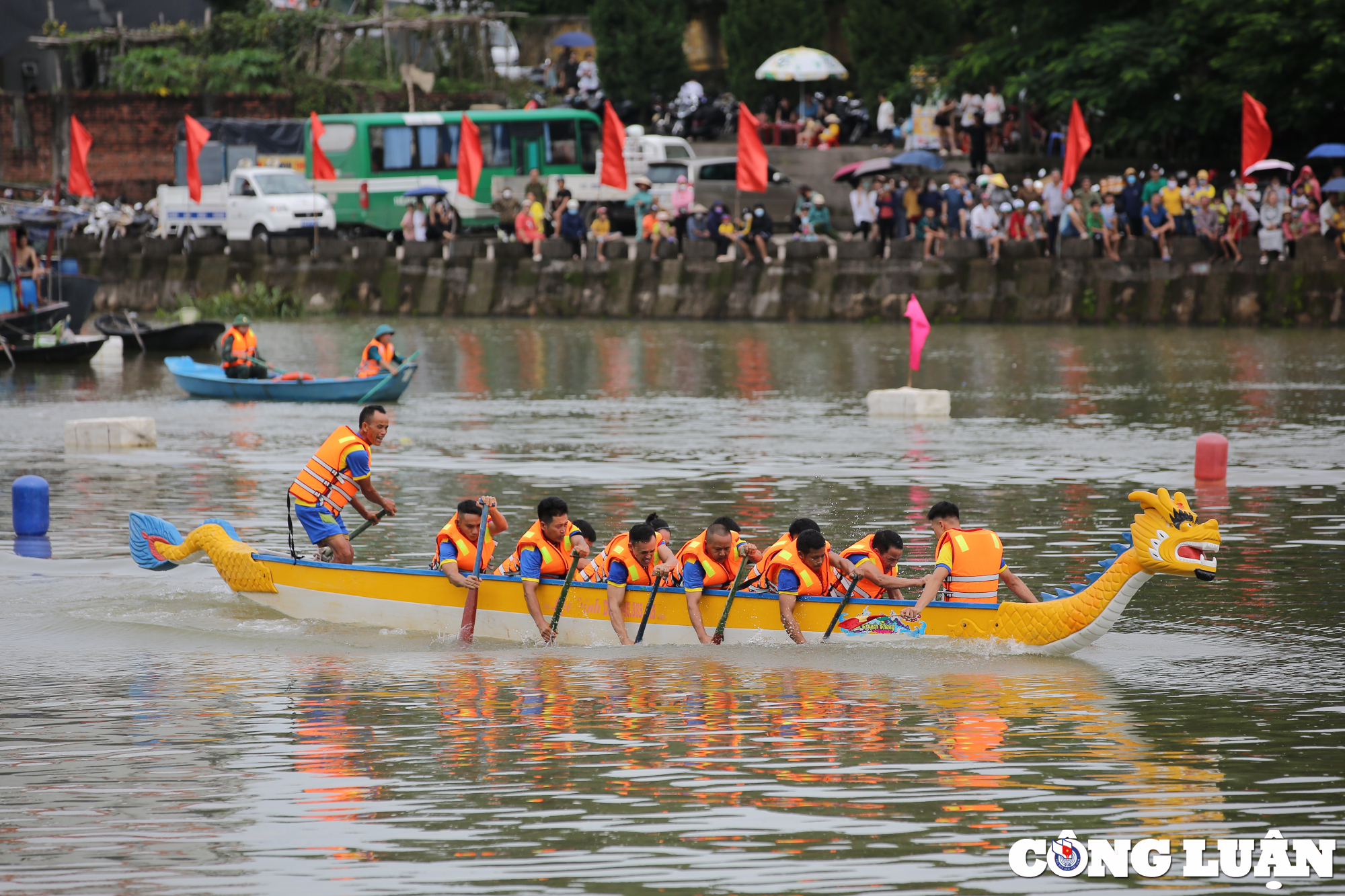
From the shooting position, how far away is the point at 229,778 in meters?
10.1

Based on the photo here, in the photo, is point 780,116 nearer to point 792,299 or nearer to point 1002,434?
point 792,299

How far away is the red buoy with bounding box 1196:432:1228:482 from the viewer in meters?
20.7

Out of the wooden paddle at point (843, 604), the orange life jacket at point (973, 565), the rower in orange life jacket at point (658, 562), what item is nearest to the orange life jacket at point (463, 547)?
the rower in orange life jacket at point (658, 562)

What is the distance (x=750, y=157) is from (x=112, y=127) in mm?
22748

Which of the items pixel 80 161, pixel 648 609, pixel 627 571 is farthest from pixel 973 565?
pixel 80 161

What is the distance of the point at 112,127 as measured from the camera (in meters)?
52.8

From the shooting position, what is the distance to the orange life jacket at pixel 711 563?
44.8 feet

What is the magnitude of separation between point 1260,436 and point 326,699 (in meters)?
16.1

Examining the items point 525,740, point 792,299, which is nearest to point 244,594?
point 525,740

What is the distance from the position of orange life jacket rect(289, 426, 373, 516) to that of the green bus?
30.2 metres

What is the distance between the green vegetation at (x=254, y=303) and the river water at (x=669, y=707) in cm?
2114
